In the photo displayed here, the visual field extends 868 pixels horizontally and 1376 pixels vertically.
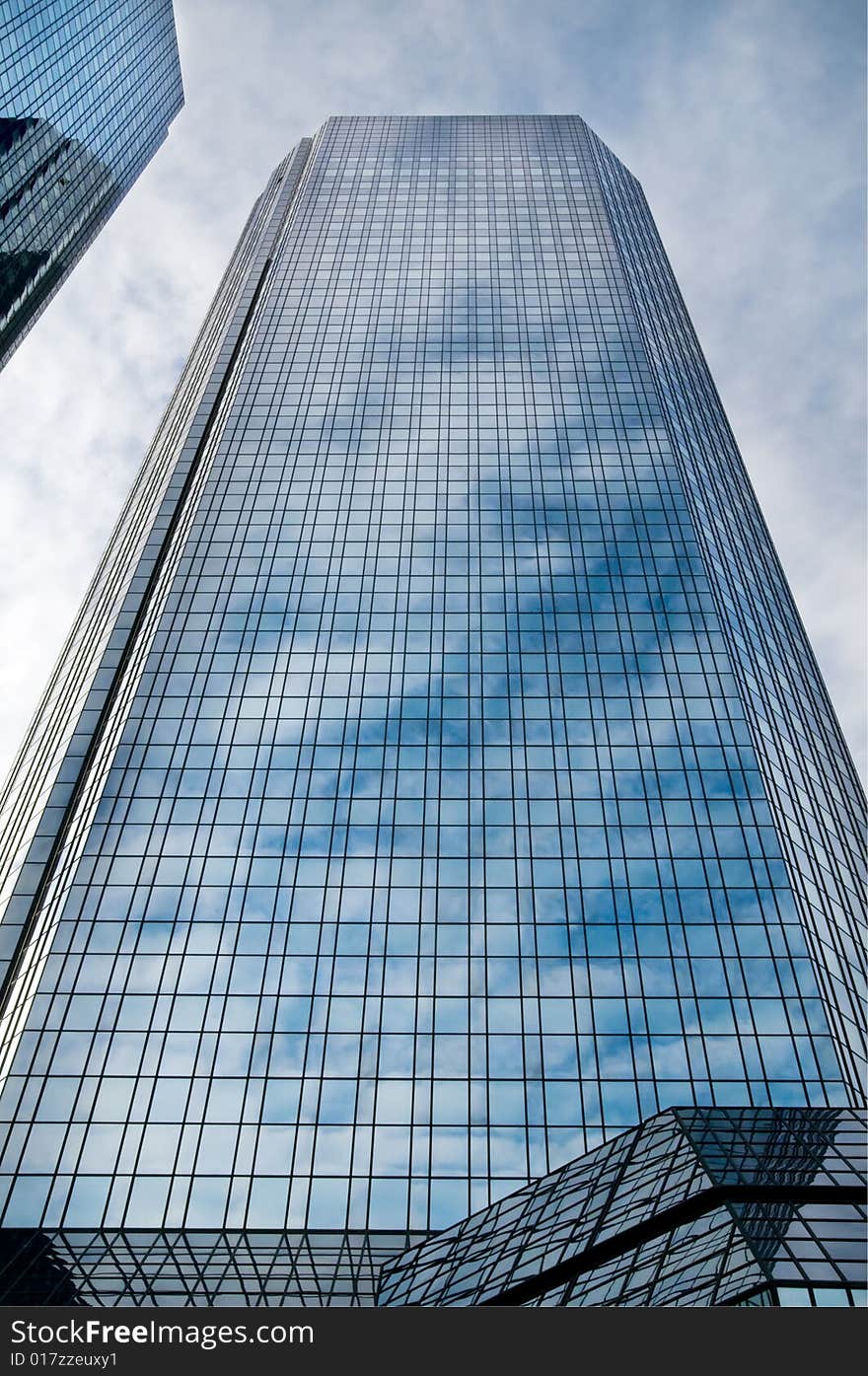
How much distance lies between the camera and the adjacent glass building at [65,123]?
9762 centimetres

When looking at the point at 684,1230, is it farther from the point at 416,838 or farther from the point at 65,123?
the point at 65,123

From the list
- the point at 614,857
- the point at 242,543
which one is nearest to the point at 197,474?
the point at 242,543

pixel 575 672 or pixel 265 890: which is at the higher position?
pixel 575 672

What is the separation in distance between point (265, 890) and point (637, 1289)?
3557 cm

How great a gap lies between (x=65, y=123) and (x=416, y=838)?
91.7 meters

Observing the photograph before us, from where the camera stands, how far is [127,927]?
A: 203ft

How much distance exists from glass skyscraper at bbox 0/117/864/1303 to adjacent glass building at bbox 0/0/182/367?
23789mm

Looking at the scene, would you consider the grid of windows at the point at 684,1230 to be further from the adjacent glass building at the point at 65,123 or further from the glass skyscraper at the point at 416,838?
the adjacent glass building at the point at 65,123

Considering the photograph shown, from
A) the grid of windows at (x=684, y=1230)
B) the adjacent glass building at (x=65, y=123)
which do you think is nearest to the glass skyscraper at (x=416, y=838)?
the grid of windows at (x=684, y=1230)

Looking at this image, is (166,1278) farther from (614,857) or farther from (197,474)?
(197,474)

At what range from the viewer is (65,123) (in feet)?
361

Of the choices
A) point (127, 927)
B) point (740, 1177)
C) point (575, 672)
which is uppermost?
point (575, 672)

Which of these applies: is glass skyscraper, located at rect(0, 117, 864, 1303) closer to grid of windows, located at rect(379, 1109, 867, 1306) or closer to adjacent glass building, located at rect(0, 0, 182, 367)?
grid of windows, located at rect(379, 1109, 867, 1306)

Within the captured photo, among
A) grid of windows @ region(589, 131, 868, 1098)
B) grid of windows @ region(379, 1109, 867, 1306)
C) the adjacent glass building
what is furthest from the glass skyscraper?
the adjacent glass building
